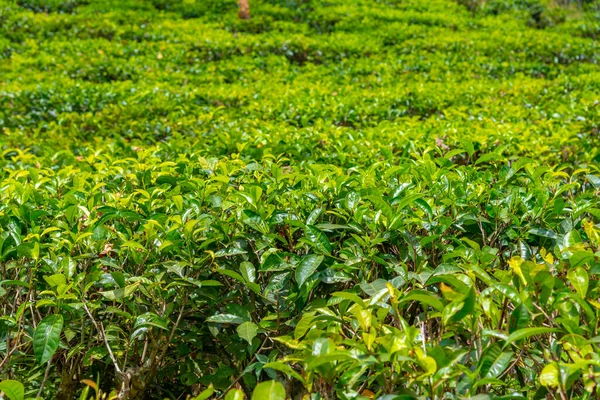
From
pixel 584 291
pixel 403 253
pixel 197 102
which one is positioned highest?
pixel 584 291

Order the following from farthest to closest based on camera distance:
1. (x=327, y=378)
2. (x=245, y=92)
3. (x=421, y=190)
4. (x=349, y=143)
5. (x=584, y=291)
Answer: (x=245, y=92)
(x=349, y=143)
(x=421, y=190)
(x=584, y=291)
(x=327, y=378)

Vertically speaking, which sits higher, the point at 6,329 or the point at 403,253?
the point at 403,253

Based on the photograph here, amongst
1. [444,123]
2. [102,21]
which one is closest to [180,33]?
[102,21]

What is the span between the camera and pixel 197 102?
734 cm

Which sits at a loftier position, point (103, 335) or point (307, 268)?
point (307, 268)

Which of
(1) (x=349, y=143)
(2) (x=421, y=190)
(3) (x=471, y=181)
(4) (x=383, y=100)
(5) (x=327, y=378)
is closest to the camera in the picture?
(5) (x=327, y=378)

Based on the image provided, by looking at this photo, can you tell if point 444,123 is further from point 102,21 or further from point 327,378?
point 102,21

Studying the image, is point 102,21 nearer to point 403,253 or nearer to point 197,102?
point 197,102

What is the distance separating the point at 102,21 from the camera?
40.6 ft

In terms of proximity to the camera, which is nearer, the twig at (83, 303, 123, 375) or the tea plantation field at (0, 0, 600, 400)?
A: the tea plantation field at (0, 0, 600, 400)

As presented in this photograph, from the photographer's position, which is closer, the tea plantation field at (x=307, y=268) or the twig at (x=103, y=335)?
the tea plantation field at (x=307, y=268)

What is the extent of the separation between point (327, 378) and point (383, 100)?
5992 mm

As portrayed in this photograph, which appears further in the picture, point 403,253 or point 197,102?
point 197,102

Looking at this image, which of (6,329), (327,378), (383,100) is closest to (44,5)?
(383,100)
